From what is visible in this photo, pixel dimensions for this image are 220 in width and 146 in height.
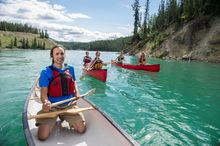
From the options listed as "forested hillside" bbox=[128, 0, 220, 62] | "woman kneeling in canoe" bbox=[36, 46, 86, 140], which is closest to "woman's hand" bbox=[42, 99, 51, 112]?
"woman kneeling in canoe" bbox=[36, 46, 86, 140]

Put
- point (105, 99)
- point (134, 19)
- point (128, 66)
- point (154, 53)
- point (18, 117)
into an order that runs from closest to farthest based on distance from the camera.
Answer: point (18, 117) → point (105, 99) → point (128, 66) → point (154, 53) → point (134, 19)

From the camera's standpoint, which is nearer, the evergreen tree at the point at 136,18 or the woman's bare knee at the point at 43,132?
the woman's bare knee at the point at 43,132

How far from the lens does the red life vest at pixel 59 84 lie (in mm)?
5457

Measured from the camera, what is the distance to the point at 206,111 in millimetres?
10031

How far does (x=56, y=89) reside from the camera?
5.50 m

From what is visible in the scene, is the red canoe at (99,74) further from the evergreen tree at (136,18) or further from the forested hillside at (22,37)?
the forested hillside at (22,37)

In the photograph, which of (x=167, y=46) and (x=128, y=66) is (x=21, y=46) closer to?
(x=167, y=46)

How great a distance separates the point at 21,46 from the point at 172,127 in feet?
469

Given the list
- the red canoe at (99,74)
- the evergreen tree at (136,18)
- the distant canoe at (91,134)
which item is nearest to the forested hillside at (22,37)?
the evergreen tree at (136,18)

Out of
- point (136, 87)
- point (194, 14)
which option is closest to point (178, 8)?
point (194, 14)

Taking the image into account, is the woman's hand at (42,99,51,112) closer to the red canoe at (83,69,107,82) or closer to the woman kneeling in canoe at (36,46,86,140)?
the woman kneeling in canoe at (36,46,86,140)

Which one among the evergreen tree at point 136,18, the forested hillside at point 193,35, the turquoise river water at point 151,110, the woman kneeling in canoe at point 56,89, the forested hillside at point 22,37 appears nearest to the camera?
A: the woman kneeling in canoe at point 56,89

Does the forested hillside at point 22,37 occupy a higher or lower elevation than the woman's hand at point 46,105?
higher

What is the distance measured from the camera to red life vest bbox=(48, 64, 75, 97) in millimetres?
5457
